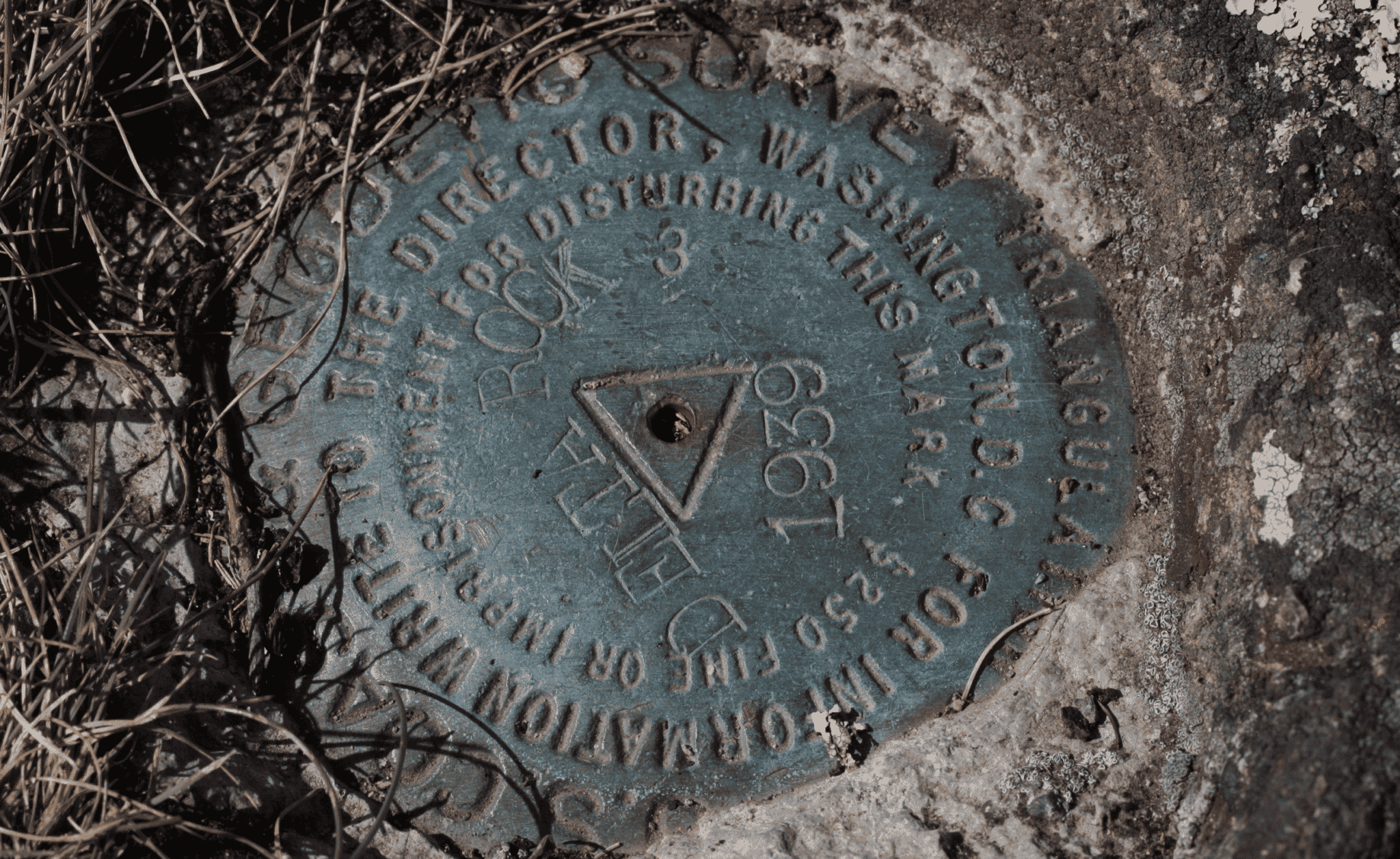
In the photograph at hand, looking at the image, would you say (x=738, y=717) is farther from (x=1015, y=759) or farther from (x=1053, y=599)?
(x=1053, y=599)

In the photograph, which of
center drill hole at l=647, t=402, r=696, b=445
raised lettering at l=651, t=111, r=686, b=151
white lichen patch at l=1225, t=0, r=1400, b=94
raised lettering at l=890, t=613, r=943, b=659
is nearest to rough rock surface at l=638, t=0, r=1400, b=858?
white lichen patch at l=1225, t=0, r=1400, b=94

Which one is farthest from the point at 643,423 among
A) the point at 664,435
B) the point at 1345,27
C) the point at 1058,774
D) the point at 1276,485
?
the point at 1345,27

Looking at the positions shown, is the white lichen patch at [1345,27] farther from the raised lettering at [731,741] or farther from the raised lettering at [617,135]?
the raised lettering at [731,741]

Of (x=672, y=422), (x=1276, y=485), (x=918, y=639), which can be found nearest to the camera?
(x=1276, y=485)

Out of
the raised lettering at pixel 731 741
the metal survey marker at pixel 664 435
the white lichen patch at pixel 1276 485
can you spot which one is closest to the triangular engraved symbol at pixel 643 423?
→ the metal survey marker at pixel 664 435

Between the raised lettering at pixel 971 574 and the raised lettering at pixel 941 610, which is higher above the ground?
the raised lettering at pixel 971 574

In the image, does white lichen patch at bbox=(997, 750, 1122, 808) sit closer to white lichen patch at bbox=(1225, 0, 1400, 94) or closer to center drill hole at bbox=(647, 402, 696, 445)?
center drill hole at bbox=(647, 402, 696, 445)

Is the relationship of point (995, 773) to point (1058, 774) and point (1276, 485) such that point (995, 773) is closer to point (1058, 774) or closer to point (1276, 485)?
point (1058, 774)

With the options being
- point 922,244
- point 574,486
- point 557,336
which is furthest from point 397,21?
point 922,244
